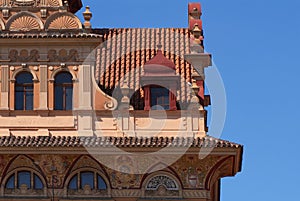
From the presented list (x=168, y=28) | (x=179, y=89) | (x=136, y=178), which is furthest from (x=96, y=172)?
(x=168, y=28)

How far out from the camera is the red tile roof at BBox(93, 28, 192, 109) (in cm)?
5469

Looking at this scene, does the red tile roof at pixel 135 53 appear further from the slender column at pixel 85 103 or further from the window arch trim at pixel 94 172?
the window arch trim at pixel 94 172

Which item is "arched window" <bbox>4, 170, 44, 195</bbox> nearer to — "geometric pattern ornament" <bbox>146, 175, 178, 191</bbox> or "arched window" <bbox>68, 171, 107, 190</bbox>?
"arched window" <bbox>68, 171, 107, 190</bbox>

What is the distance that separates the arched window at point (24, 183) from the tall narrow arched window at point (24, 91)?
3.03 m

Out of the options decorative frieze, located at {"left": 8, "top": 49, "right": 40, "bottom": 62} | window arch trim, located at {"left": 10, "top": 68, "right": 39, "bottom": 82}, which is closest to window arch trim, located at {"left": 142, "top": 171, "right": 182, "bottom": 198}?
window arch trim, located at {"left": 10, "top": 68, "right": 39, "bottom": 82}

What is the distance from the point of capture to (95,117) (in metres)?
52.2

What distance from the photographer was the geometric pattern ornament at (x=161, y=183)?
51.0 m

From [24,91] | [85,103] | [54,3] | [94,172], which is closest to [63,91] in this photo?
[85,103]

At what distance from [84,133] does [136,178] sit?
110 inches

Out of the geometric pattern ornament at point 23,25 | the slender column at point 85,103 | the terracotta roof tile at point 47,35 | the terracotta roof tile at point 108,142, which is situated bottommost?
the terracotta roof tile at point 108,142

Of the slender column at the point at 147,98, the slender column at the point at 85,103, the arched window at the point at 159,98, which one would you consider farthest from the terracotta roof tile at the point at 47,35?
the arched window at the point at 159,98

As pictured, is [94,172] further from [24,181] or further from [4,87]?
[4,87]

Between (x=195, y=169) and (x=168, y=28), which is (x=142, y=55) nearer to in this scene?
(x=168, y=28)

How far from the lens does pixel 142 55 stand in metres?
56.4
